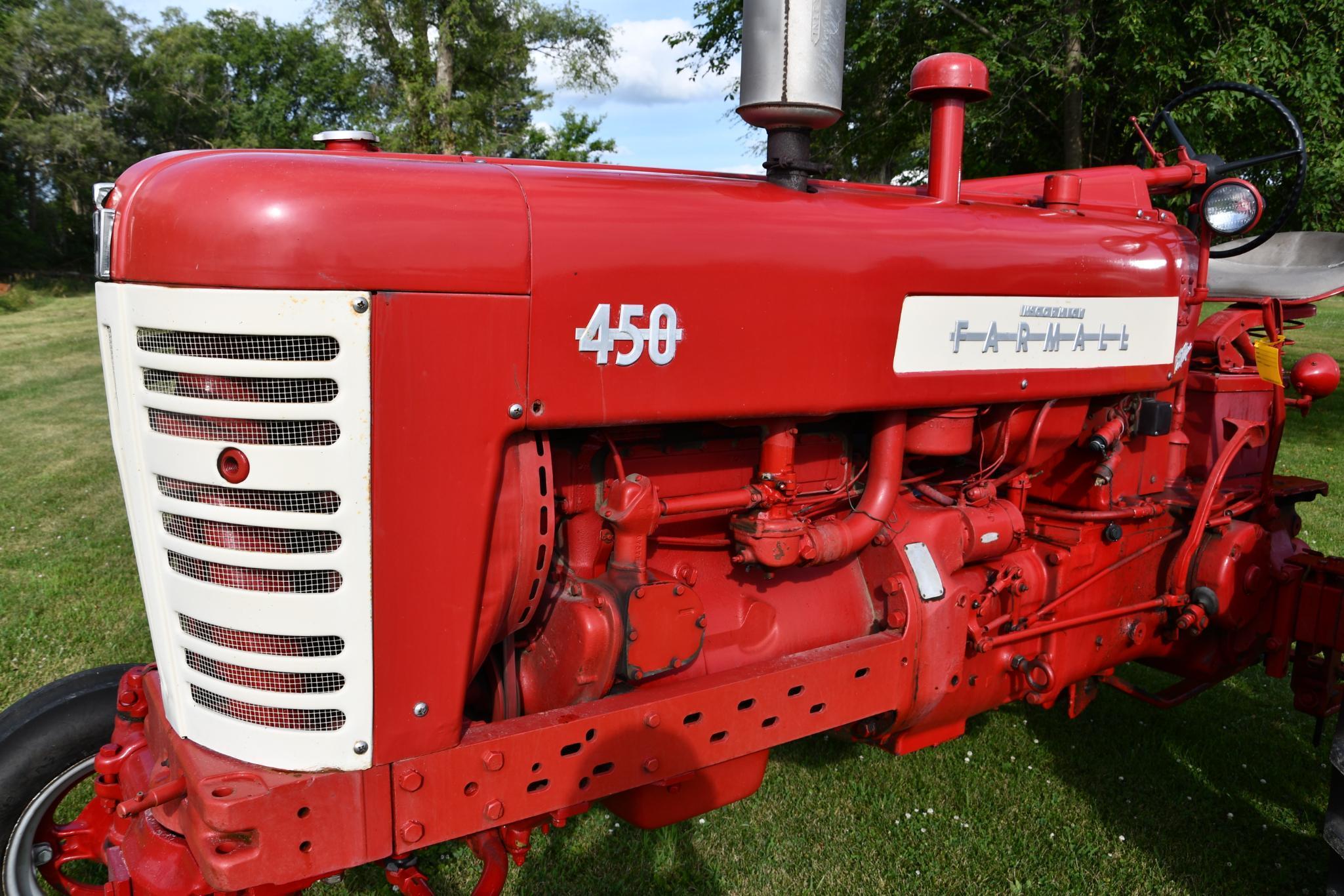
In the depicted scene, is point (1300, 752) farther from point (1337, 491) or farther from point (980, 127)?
point (980, 127)

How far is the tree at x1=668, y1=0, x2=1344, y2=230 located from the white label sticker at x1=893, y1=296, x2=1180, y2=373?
5.81 meters

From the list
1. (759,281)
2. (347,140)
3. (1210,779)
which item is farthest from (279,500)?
(1210,779)

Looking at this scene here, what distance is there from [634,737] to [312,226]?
1.25 m

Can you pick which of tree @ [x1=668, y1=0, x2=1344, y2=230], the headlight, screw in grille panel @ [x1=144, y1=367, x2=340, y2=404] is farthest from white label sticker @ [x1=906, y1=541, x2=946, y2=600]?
tree @ [x1=668, y1=0, x2=1344, y2=230]

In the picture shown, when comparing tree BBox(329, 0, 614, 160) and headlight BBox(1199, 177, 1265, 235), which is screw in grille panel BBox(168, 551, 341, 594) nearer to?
headlight BBox(1199, 177, 1265, 235)

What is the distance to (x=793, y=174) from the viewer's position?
2395 millimetres

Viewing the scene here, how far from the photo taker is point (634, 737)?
2.12 m

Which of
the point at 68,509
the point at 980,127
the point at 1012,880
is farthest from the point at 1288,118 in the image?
the point at 980,127

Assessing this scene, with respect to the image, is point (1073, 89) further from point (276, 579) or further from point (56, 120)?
point (56, 120)

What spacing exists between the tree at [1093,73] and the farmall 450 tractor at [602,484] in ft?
19.6

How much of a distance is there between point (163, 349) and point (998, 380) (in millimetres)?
2034

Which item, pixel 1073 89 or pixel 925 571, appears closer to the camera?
pixel 925 571

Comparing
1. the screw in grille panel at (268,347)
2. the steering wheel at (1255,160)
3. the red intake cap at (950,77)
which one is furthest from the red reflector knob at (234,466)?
the steering wheel at (1255,160)

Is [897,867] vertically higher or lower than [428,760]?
lower
